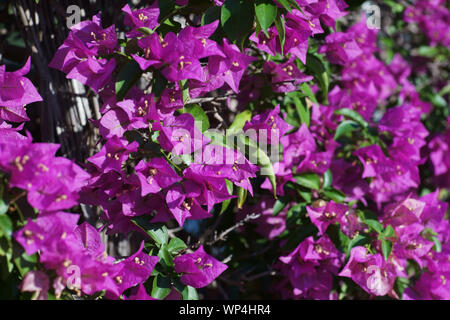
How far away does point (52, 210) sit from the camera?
77cm

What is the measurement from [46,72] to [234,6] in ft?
1.82

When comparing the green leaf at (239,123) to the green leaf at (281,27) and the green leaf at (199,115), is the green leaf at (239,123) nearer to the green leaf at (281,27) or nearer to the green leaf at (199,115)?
the green leaf at (199,115)

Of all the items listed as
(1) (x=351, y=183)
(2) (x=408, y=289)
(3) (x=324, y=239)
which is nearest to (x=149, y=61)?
(3) (x=324, y=239)

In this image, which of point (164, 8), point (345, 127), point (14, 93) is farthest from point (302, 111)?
point (14, 93)

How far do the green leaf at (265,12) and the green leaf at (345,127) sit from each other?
54 centimetres

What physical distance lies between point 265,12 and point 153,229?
50cm

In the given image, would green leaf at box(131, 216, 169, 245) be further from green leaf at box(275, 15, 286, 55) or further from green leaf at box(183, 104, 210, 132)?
green leaf at box(275, 15, 286, 55)

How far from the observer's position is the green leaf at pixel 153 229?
1.04m

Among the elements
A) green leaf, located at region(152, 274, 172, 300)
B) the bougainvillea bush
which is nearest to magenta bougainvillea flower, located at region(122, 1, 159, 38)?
the bougainvillea bush

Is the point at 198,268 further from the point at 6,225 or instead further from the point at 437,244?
the point at 437,244

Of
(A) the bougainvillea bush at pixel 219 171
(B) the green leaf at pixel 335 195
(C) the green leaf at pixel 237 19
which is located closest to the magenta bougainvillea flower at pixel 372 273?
(A) the bougainvillea bush at pixel 219 171

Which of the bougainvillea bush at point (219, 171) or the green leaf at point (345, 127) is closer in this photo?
the bougainvillea bush at point (219, 171)

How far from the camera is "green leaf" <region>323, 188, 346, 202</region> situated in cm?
132
